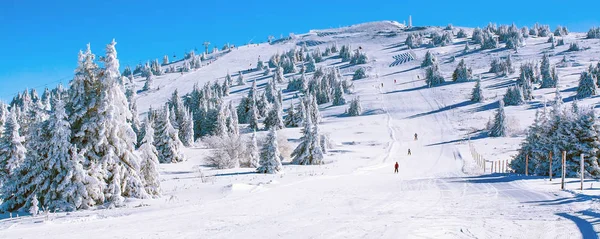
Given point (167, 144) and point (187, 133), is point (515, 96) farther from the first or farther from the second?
point (167, 144)

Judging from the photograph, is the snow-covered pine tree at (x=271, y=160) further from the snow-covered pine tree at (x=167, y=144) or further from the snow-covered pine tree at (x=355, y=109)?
the snow-covered pine tree at (x=355, y=109)

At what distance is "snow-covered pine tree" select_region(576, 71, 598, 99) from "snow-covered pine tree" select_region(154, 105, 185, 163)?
7860 cm

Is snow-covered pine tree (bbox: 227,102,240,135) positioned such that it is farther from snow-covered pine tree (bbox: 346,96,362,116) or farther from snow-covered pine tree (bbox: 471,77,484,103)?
snow-covered pine tree (bbox: 471,77,484,103)

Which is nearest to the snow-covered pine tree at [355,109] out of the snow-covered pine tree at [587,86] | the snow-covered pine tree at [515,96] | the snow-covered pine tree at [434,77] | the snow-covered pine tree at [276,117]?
the snow-covered pine tree at [276,117]

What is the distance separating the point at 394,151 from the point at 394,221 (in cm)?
4725

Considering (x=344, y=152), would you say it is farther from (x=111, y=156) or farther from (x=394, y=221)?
(x=394, y=221)

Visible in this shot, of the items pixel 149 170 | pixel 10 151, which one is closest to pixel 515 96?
pixel 149 170

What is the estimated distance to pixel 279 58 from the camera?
194m

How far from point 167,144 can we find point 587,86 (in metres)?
81.9

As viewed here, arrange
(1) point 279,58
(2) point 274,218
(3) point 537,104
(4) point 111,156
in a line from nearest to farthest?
(2) point 274,218, (4) point 111,156, (3) point 537,104, (1) point 279,58

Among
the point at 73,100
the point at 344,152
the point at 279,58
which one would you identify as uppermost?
the point at 279,58

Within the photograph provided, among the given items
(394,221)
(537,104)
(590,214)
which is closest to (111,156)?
(394,221)

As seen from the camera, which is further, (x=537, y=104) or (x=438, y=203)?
(x=537, y=104)

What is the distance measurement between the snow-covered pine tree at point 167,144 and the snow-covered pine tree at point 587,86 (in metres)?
78.6
